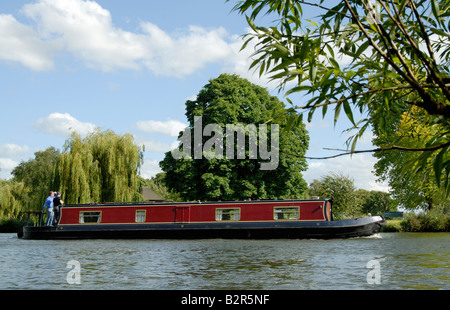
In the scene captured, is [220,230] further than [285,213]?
Yes

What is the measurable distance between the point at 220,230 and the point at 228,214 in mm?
1008

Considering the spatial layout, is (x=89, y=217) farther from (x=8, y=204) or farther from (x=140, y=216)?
(x=8, y=204)

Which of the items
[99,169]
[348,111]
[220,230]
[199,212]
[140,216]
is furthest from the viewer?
[99,169]

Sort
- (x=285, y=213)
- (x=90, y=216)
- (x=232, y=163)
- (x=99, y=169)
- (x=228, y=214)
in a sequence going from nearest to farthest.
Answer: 1. (x=285, y=213)
2. (x=228, y=214)
3. (x=90, y=216)
4. (x=99, y=169)
5. (x=232, y=163)

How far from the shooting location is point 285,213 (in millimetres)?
23594

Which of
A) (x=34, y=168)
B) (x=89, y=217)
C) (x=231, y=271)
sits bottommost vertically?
(x=231, y=271)

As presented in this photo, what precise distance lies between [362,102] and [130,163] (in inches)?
1115

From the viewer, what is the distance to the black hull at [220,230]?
74.9 ft

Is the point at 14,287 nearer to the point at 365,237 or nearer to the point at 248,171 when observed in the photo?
the point at 365,237

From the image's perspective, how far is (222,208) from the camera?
24.3 m

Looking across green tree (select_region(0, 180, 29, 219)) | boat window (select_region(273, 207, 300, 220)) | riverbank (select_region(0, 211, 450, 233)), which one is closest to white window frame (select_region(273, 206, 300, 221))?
boat window (select_region(273, 207, 300, 220))

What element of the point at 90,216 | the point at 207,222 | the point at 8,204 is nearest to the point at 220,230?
the point at 207,222

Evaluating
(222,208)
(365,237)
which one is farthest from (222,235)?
(365,237)

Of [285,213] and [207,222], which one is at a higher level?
[285,213]
